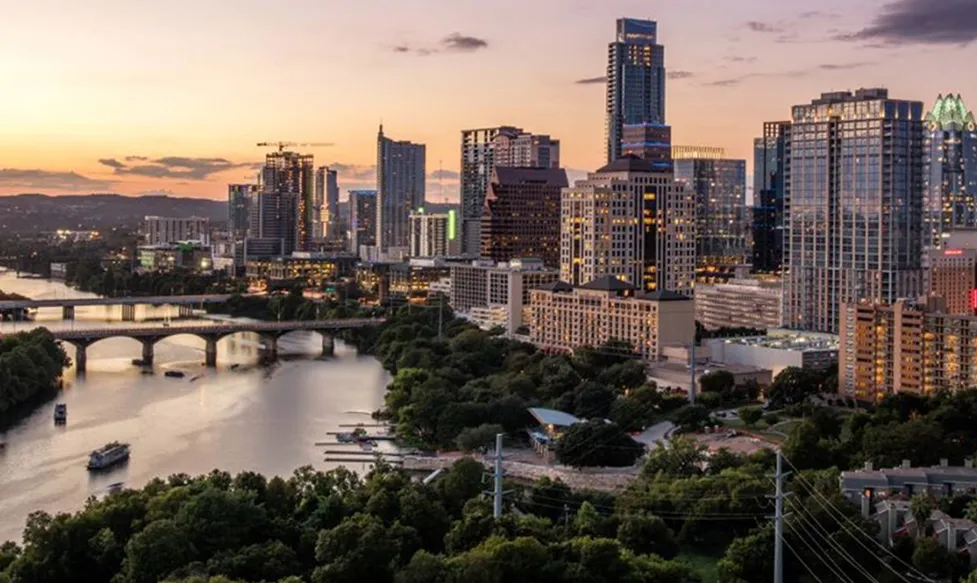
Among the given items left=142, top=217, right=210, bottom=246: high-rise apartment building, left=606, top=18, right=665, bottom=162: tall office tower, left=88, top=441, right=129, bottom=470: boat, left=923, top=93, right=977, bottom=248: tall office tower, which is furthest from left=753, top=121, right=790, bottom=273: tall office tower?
left=142, top=217, right=210, bottom=246: high-rise apartment building

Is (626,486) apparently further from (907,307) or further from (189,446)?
(907,307)

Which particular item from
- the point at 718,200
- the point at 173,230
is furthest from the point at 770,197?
the point at 173,230

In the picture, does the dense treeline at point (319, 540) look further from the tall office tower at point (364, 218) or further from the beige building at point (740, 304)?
the tall office tower at point (364, 218)

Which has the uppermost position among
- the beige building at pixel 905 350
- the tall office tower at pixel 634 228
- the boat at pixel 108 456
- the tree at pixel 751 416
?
the tall office tower at pixel 634 228

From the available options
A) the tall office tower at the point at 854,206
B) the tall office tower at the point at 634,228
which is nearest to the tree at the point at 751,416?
the tall office tower at the point at 854,206

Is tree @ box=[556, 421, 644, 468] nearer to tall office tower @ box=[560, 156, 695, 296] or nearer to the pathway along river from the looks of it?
the pathway along river
